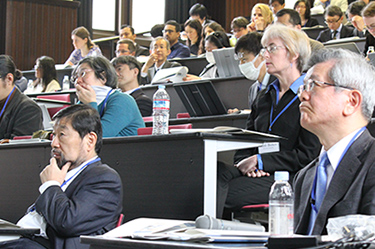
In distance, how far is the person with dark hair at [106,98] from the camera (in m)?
3.16

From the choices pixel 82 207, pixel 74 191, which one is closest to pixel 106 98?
pixel 74 191

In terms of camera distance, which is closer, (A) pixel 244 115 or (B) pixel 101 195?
(B) pixel 101 195

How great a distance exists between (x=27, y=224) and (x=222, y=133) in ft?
2.84

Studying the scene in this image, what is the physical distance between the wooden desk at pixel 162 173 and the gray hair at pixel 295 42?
1.82 ft

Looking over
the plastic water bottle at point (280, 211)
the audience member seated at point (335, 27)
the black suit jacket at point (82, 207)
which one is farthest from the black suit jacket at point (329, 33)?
the plastic water bottle at point (280, 211)

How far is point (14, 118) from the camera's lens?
3.88m

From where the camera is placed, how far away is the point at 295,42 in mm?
2902

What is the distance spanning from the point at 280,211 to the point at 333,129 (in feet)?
1.25

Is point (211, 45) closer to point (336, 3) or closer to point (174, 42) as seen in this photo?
point (174, 42)

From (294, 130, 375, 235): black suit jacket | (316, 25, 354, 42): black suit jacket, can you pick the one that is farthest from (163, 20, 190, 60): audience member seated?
(294, 130, 375, 235): black suit jacket

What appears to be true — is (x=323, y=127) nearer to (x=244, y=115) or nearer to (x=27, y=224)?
(x=27, y=224)

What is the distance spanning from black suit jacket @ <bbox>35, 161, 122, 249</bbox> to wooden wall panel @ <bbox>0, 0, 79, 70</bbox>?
24.8 ft

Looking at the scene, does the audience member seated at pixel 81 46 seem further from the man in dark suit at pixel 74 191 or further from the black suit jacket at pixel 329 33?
the man in dark suit at pixel 74 191

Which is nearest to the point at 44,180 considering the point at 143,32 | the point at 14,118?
the point at 14,118
